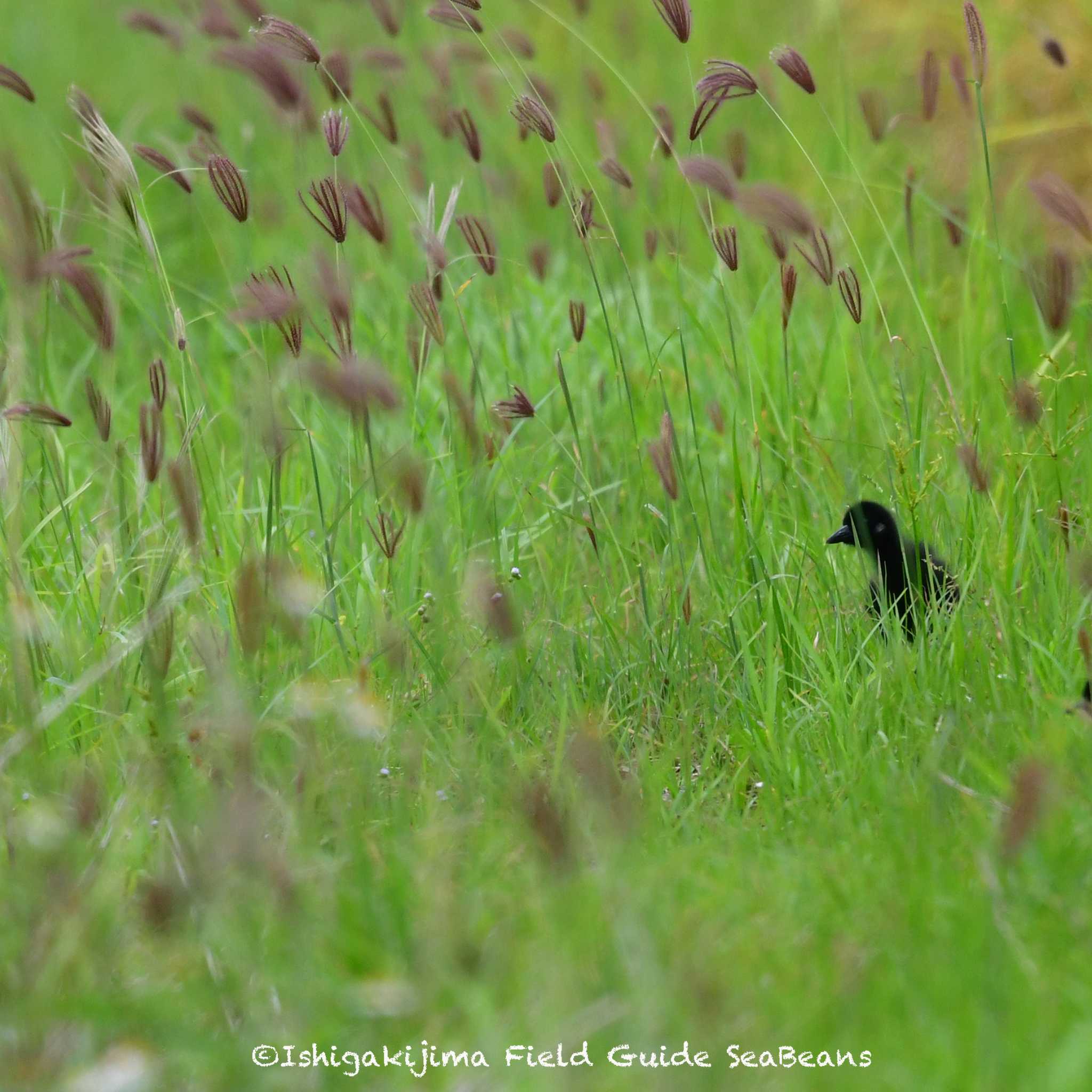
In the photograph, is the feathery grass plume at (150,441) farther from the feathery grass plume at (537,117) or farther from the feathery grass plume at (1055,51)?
the feathery grass plume at (1055,51)

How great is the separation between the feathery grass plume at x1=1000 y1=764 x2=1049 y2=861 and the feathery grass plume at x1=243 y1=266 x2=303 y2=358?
122cm

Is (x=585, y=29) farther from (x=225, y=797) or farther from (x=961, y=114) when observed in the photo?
(x=225, y=797)

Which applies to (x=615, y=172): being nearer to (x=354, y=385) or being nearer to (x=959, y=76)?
(x=959, y=76)

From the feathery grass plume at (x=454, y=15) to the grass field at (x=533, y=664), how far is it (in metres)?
0.02

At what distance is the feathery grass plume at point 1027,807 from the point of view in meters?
1.68

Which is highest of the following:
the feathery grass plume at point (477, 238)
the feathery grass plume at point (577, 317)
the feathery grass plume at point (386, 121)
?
the feathery grass plume at point (386, 121)

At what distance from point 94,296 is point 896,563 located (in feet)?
5.63

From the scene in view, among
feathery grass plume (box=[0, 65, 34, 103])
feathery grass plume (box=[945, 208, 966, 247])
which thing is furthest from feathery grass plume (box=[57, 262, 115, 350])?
feathery grass plume (box=[945, 208, 966, 247])

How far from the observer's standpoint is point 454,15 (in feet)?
8.97

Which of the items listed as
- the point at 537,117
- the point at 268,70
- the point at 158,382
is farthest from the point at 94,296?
the point at 537,117

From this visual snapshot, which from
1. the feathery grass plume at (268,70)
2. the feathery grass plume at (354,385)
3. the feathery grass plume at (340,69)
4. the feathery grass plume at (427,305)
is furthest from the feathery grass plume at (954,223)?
the feathery grass plume at (354,385)

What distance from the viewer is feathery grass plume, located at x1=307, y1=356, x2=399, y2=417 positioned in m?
1.87

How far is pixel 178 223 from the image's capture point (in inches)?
226

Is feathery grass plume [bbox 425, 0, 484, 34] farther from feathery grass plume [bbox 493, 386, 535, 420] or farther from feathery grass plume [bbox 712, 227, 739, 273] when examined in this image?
feathery grass plume [bbox 493, 386, 535, 420]
